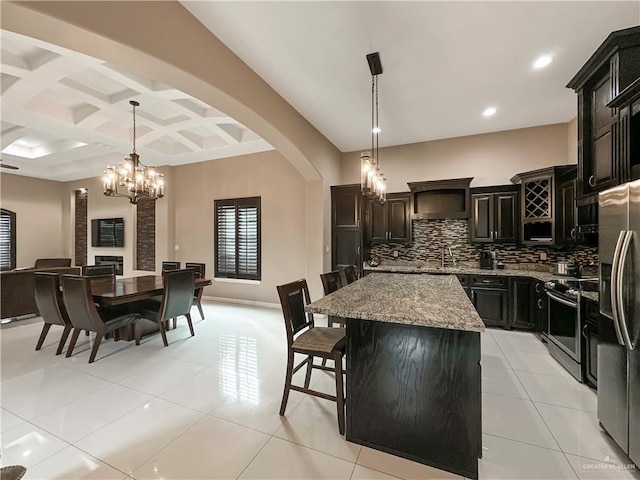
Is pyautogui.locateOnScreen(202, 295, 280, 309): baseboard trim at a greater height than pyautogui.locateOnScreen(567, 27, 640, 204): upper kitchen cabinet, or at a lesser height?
lesser

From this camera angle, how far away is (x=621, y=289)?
5.48 feet

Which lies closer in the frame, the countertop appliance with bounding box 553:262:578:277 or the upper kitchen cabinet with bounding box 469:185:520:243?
the countertop appliance with bounding box 553:262:578:277

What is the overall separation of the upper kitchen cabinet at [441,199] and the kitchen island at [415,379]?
9.94ft

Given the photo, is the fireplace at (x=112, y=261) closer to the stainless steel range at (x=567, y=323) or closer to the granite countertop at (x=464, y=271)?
the granite countertop at (x=464, y=271)

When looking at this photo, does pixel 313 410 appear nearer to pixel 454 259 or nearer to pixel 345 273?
pixel 345 273

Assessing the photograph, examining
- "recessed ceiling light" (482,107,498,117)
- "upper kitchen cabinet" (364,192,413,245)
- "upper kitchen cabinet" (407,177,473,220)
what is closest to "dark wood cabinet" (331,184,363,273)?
"upper kitchen cabinet" (364,192,413,245)

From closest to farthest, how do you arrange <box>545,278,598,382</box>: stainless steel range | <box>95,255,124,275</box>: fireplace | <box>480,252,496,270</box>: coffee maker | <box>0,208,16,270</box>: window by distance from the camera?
<box>545,278,598,382</box>: stainless steel range → <box>480,252,496,270</box>: coffee maker → <box>0,208,16,270</box>: window → <box>95,255,124,275</box>: fireplace

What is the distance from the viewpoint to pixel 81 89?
3.54 m

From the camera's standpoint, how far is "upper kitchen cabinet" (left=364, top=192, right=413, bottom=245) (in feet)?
16.0

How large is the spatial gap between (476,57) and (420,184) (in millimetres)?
2152

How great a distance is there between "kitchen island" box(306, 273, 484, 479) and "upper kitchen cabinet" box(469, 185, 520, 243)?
3043 millimetres

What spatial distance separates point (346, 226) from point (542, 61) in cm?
328

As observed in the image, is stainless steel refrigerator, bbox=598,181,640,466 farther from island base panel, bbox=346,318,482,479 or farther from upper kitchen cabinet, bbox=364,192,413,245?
upper kitchen cabinet, bbox=364,192,413,245

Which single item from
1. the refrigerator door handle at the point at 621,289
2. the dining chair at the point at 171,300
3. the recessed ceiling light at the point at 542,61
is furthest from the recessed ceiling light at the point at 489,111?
the dining chair at the point at 171,300
